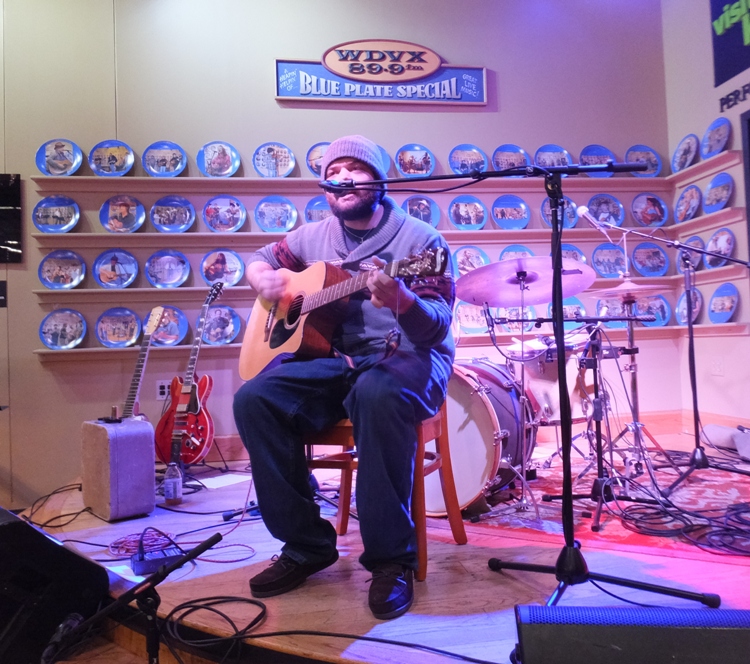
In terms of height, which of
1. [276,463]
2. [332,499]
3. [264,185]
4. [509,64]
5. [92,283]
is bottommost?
[332,499]

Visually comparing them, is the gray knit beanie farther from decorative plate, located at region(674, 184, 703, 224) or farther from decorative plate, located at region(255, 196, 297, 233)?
decorative plate, located at region(674, 184, 703, 224)

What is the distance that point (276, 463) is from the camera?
1605 mm

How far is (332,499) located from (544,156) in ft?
9.49

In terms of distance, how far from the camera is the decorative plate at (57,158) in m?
3.67

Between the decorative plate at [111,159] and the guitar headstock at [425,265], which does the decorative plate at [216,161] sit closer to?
the decorative plate at [111,159]

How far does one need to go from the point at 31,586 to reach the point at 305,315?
3.42ft

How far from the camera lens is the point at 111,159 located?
3717mm

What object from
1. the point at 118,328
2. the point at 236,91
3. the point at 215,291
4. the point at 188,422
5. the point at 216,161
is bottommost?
the point at 188,422

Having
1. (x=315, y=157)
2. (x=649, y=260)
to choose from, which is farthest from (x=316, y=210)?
(x=649, y=260)

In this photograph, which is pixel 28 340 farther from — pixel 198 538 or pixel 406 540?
pixel 406 540

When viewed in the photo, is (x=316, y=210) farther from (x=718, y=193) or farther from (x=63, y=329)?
(x=718, y=193)

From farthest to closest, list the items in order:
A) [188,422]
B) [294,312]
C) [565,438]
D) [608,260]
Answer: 1. [608,260]
2. [188,422]
3. [294,312]
4. [565,438]

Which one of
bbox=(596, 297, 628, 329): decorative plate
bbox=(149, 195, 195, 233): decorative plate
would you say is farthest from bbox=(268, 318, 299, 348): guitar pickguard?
bbox=(596, 297, 628, 329): decorative plate

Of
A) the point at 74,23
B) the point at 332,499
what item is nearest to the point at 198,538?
the point at 332,499
